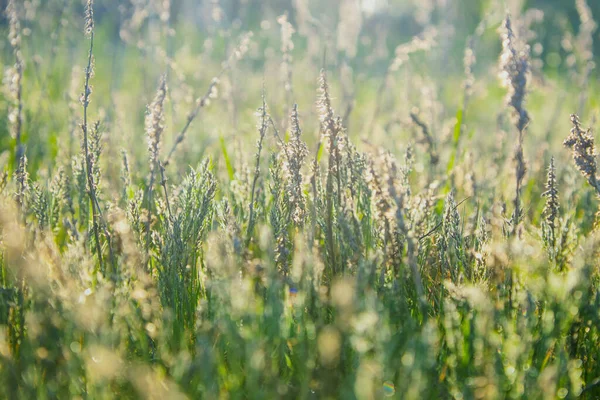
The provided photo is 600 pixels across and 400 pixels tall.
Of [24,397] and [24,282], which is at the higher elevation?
[24,282]

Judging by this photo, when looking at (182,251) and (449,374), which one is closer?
(449,374)

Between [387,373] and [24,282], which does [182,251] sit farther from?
[387,373]

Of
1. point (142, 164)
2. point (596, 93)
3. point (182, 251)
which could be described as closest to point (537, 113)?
point (596, 93)

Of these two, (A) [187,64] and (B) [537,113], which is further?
(A) [187,64]

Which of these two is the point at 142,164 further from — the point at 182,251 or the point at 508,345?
the point at 508,345

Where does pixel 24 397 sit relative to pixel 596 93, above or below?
below

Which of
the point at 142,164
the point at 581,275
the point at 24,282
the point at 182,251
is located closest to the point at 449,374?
the point at 581,275

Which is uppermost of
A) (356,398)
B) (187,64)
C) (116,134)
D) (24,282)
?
(187,64)

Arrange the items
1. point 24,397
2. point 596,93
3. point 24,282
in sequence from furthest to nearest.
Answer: point 596,93 → point 24,282 → point 24,397

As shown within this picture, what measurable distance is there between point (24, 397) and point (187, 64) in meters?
6.93

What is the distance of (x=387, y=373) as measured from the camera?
3.34 ft

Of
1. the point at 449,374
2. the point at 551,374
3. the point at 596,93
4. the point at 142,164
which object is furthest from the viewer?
the point at 596,93

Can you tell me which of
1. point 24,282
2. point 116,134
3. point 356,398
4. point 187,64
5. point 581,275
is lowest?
point 356,398

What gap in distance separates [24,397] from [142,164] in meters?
2.19
